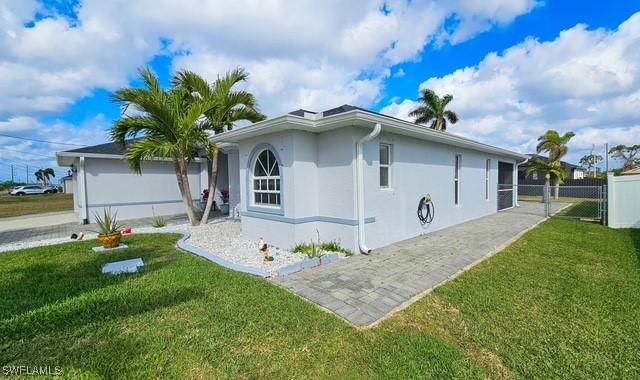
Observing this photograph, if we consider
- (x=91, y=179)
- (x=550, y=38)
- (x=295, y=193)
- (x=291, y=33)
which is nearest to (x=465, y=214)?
(x=550, y=38)

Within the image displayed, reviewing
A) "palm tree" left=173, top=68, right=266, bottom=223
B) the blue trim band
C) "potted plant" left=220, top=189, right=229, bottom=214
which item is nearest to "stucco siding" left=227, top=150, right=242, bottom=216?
"palm tree" left=173, top=68, right=266, bottom=223

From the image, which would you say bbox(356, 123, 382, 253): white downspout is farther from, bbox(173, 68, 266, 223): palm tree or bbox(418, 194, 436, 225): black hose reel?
bbox(173, 68, 266, 223): palm tree

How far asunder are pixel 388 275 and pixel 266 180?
3.91 metres

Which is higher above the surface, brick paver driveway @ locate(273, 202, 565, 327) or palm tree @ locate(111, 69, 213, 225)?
palm tree @ locate(111, 69, 213, 225)

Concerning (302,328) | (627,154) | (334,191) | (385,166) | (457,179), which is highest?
(627,154)

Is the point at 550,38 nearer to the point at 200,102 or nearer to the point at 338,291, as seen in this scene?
the point at 338,291

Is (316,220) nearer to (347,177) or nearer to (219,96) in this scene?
(347,177)

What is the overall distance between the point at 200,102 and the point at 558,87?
60.7 feet

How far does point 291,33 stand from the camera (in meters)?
8.73

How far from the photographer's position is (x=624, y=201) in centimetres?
855

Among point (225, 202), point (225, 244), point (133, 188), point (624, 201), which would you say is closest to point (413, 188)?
point (225, 244)

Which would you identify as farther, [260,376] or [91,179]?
[91,179]

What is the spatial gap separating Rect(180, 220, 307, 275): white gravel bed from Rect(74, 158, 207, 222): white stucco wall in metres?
4.37

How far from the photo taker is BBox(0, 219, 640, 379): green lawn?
93.2 inches
